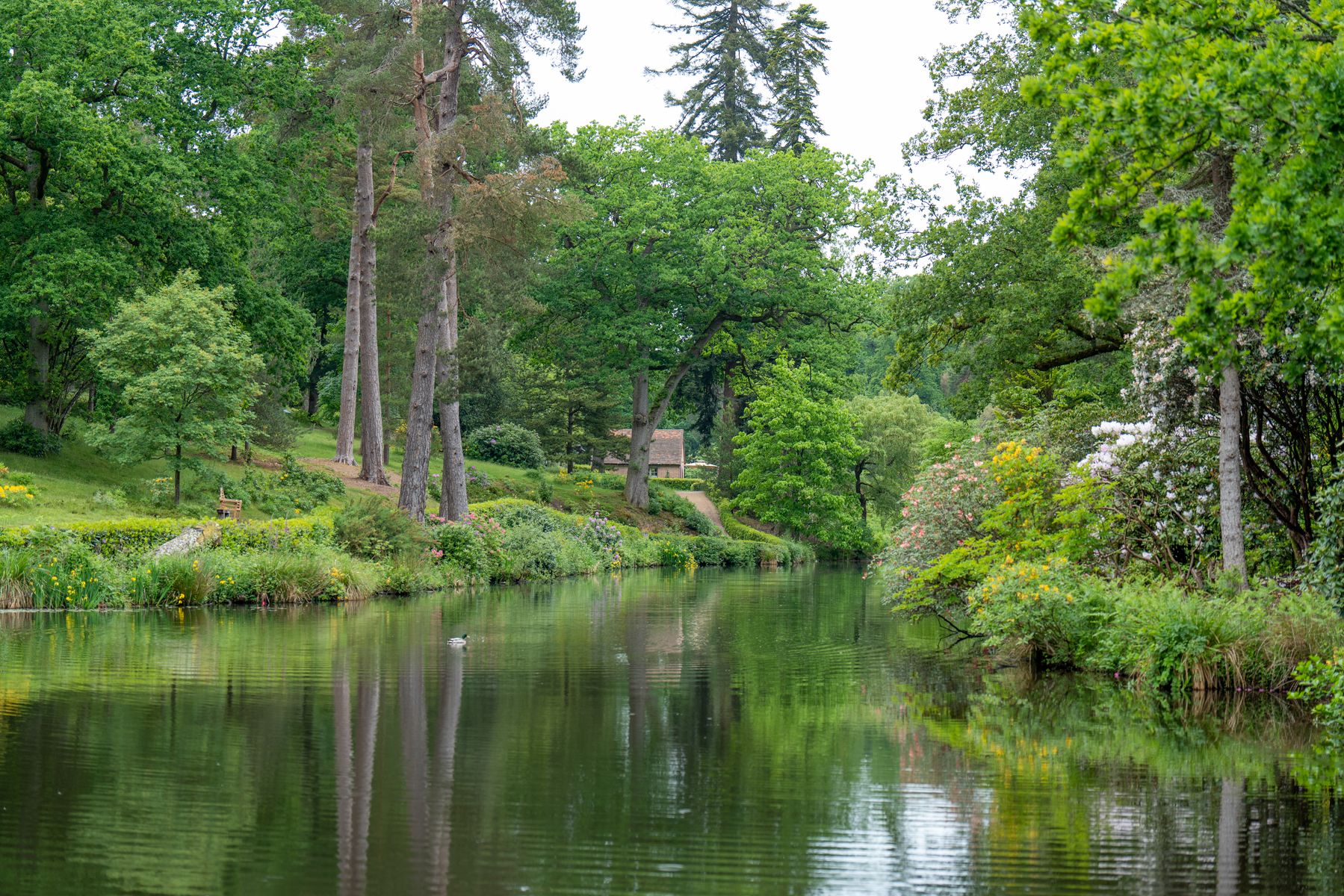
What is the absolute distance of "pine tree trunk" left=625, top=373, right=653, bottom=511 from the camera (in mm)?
52875

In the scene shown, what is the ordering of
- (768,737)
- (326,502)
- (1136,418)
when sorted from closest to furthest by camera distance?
1. (768,737)
2. (1136,418)
3. (326,502)

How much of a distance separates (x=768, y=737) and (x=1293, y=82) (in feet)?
19.4

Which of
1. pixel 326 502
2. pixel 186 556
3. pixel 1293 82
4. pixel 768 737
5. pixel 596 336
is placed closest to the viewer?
pixel 1293 82

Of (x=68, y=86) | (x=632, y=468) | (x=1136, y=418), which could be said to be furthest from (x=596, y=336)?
(x=1136, y=418)

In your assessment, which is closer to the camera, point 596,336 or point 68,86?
point 68,86

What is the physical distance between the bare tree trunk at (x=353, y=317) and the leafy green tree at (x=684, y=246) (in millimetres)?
9732

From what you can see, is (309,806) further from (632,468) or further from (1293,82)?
(632,468)

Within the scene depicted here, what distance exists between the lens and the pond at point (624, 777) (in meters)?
6.48

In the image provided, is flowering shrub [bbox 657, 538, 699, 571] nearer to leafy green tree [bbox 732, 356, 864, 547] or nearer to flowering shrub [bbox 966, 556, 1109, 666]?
leafy green tree [bbox 732, 356, 864, 547]

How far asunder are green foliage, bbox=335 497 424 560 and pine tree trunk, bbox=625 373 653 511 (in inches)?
939

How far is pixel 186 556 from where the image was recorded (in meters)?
23.4

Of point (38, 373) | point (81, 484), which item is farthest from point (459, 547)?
point (38, 373)

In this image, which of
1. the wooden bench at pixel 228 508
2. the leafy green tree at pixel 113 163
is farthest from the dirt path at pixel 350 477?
the wooden bench at pixel 228 508

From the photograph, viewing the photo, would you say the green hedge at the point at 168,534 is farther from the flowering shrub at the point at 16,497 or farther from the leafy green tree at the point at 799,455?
the leafy green tree at the point at 799,455
